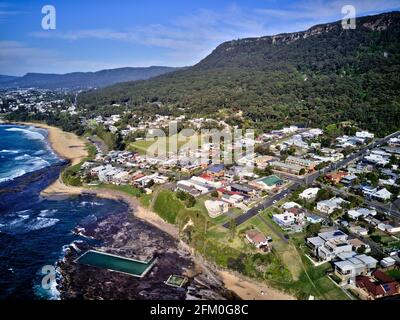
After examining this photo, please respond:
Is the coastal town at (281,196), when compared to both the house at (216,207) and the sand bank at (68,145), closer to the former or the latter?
the house at (216,207)

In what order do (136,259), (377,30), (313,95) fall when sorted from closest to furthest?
(136,259)
(313,95)
(377,30)

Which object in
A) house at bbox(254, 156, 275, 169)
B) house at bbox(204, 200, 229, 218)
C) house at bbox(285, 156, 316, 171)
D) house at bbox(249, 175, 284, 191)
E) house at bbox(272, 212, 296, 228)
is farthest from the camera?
house at bbox(254, 156, 275, 169)

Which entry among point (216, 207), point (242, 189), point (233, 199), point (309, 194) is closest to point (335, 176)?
point (309, 194)

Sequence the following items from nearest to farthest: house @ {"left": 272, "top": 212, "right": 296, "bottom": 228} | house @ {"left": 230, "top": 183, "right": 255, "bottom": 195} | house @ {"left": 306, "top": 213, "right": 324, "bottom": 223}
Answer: house @ {"left": 272, "top": 212, "right": 296, "bottom": 228} → house @ {"left": 306, "top": 213, "right": 324, "bottom": 223} → house @ {"left": 230, "top": 183, "right": 255, "bottom": 195}

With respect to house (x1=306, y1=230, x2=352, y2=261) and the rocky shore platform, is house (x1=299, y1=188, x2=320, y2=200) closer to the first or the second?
house (x1=306, y1=230, x2=352, y2=261)

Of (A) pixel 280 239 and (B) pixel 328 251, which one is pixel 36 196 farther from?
(B) pixel 328 251

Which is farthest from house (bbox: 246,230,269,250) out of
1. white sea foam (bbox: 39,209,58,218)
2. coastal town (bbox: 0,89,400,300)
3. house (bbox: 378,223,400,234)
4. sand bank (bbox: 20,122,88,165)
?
sand bank (bbox: 20,122,88,165)
